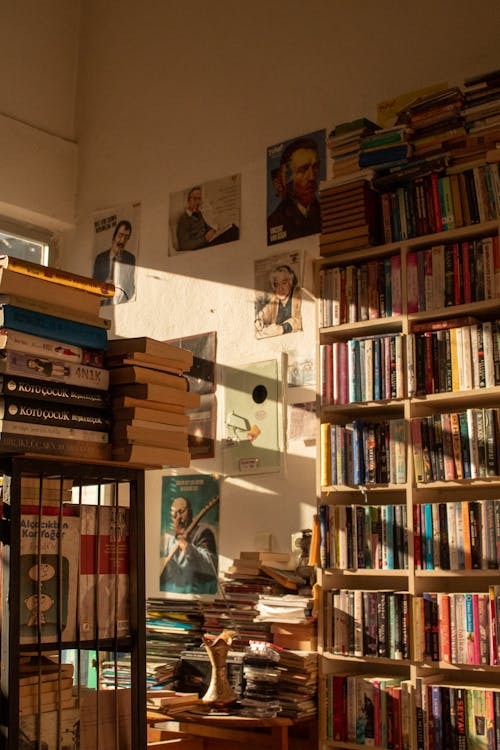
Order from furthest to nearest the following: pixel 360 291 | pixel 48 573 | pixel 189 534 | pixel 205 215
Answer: pixel 205 215 < pixel 189 534 < pixel 360 291 < pixel 48 573

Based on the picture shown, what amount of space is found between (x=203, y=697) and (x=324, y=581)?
66cm

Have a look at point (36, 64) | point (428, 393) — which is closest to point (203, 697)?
point (428, 393)

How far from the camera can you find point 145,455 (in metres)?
2.49

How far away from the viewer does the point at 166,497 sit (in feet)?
14.6

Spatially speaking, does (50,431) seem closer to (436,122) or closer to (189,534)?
(436,122)

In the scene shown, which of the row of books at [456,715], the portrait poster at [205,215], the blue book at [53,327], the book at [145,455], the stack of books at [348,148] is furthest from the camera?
the portrait poster at [205,215]

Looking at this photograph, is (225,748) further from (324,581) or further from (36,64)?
(36,64)

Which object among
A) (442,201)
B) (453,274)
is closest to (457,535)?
(453,274)

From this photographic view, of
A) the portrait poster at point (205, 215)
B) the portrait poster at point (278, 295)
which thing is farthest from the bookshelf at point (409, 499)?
the portrait poster at point (205, 215)

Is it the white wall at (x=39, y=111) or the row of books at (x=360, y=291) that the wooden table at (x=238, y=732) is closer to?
the row of books at (x=360, y=291)

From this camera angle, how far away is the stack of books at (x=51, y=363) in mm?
2268

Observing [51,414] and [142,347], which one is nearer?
[51,414]

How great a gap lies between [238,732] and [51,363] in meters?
1.71

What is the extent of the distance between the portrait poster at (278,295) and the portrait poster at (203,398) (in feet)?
0.99
